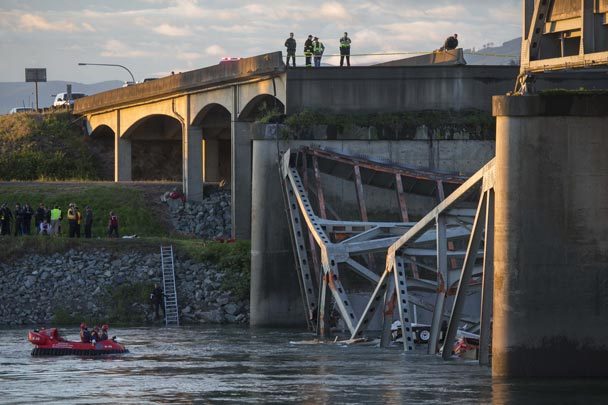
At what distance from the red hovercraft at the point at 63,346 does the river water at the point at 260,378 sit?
0.48 metres

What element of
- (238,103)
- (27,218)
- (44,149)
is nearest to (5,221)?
(27,218)

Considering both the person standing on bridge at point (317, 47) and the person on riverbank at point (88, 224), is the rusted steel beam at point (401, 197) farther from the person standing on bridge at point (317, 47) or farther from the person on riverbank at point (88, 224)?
the person on riverbank at point (88, 224)

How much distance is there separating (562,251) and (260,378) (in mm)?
8361

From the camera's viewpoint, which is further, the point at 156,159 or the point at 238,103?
the point at 156,159

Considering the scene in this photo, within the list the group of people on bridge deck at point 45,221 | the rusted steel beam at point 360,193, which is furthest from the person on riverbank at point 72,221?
the rusted steel beam at point 360,193

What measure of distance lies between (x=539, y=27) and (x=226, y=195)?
41068 mm

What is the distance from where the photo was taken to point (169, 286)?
200ft

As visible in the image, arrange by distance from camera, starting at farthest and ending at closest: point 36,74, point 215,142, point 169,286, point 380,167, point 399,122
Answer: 1. point 36,74
2. point 215,142
3. point 169,286
4. point 399,122
5. point 380,167

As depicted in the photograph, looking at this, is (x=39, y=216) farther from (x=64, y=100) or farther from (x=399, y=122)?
(x=64, y=100)

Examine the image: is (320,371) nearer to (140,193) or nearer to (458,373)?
(458,373)

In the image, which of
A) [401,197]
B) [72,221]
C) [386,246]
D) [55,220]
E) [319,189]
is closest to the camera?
[386,246]

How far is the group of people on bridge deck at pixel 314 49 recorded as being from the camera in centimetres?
6056

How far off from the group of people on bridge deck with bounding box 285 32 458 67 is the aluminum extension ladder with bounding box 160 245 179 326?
8.85m

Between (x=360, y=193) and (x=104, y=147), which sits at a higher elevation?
(x=104, y=147)
